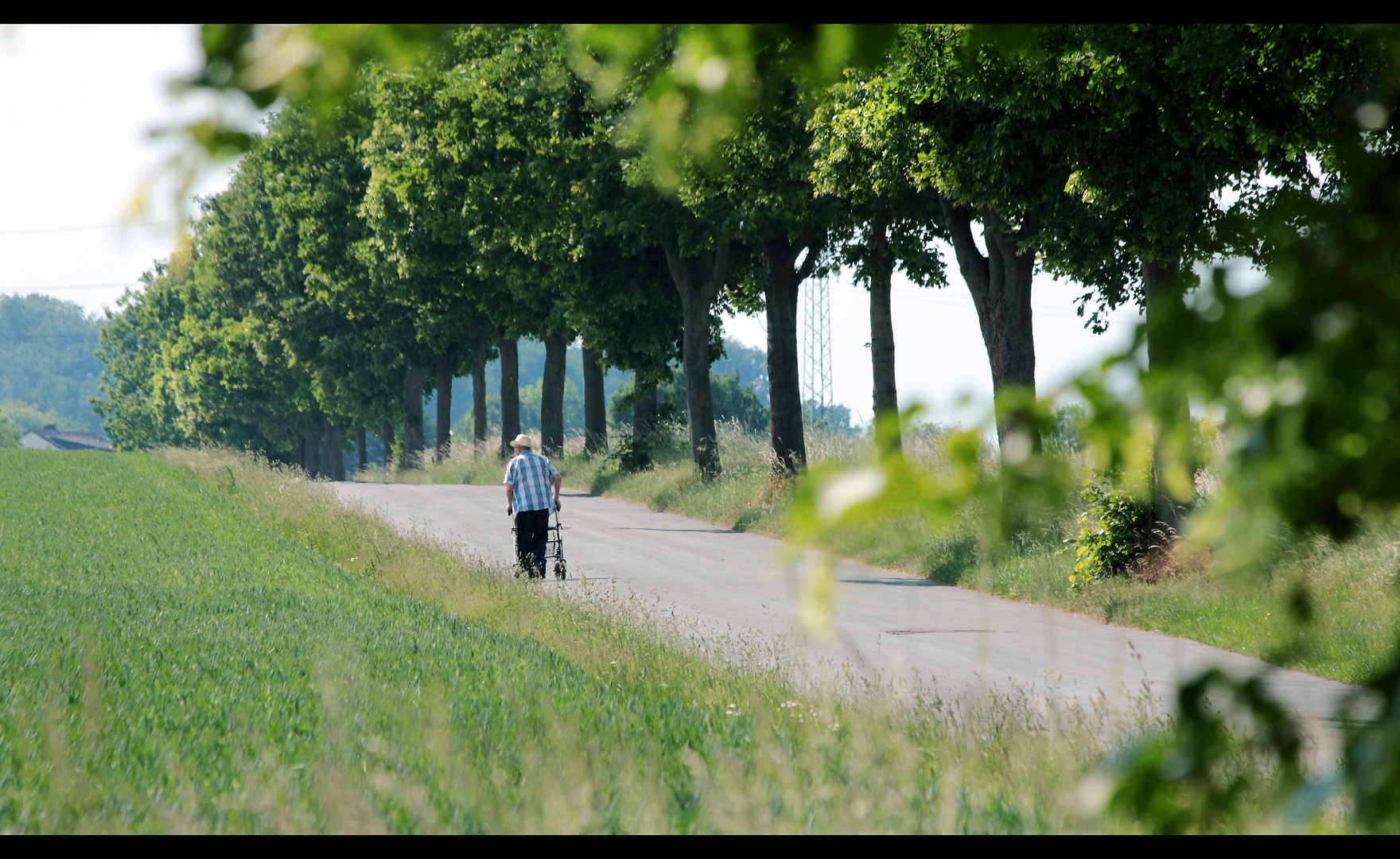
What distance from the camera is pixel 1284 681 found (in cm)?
855

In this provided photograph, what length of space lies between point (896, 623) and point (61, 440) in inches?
6896

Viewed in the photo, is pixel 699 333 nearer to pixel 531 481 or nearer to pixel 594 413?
pixel 594 413

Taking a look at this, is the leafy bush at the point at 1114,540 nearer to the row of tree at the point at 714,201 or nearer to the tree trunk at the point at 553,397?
the row of tree at the point at 714,201

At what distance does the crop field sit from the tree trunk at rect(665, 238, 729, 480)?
15629mm

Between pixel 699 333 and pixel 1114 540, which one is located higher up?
pixel 699 333

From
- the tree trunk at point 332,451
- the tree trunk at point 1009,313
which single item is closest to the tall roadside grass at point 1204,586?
the tree trunk at point 1009,313

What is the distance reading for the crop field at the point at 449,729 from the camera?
A: 4.06 meters

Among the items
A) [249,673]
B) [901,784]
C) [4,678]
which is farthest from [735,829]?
[4,678]

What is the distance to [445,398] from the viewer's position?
1917 inches

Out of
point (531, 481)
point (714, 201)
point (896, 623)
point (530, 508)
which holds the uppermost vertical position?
point (714, 201)

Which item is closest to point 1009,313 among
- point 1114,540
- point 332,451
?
point 1114,540

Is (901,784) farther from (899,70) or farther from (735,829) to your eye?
(899,70)

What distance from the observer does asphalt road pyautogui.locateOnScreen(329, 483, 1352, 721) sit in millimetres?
8188

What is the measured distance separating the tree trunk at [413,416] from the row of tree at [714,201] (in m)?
0.19
